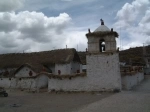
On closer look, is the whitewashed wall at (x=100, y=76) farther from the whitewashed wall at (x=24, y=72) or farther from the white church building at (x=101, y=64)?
the whitewashed wall at (x=24, y=72)

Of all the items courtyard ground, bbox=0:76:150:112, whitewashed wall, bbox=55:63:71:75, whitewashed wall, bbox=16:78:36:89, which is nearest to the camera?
courtyard ground, bbox=0:76:150:112

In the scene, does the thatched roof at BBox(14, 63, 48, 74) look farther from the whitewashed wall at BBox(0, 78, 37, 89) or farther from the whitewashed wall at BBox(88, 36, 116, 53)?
the whitewashed wall at BBox(88, 36, 116, 53)

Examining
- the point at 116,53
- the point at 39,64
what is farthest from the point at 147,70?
the point at 116,53

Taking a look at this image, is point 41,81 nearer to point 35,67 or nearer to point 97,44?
point 35,67

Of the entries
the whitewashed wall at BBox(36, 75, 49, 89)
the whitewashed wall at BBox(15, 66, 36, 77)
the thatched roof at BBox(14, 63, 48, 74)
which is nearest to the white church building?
the whitewashed wall at BBox(36, 75, 49, 89)

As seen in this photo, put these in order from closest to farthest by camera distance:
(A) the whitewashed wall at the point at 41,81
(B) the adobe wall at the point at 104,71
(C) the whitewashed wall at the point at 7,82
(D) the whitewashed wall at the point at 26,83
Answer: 1. (B) the adobe wall at the point at 104,71
2. (A) the whitewashed wall at the point at 41,81
3. (D) the whitewashed wall at the point at 26,83
4. (C) the whitewashed wall at the point at 7,82

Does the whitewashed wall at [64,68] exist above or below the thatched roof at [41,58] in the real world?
below

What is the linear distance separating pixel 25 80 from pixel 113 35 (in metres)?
13.8

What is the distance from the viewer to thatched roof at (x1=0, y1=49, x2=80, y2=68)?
30850mm

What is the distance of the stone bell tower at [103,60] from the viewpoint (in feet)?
66.0

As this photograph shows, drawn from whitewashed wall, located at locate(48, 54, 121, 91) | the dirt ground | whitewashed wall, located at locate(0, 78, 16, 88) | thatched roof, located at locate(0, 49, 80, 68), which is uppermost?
thatched roof, located at locate(0, 49, 80, 68)

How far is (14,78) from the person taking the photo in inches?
1150

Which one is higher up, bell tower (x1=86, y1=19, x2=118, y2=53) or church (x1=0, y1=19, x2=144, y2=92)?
bell tower (x1=86, y1=19, x2=118, y2=53)

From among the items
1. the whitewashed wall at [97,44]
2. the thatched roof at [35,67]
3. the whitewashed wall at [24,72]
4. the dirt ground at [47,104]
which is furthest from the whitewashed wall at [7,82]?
the whitewashed wall at [97,44]
